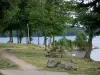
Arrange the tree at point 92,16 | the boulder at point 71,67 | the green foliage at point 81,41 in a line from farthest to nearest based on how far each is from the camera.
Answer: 1. the green foliage at point 81,41
2. the boulder at point 71,67
3. the tree at point 92,16

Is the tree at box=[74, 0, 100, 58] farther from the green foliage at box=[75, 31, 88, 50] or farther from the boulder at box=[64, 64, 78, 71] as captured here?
the green foliage at box=[75, 31, 88, 50]

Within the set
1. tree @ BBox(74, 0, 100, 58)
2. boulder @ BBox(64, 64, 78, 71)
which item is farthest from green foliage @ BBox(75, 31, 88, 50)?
tree @ BBox(74, 0, 100, 58)

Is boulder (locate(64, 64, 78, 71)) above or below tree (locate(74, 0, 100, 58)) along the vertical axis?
below

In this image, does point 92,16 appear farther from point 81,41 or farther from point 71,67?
point 81,41

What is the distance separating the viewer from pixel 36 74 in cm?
1812

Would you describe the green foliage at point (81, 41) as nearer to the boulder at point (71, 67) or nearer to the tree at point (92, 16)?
the boulder at point (71, 67)

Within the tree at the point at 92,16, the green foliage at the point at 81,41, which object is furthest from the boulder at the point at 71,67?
the green foliage at the point at 81,41

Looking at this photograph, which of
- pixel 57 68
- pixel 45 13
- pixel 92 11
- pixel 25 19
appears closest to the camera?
pixel 92 11

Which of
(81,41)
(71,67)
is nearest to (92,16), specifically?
(71,67)

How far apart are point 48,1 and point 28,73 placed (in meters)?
20.4

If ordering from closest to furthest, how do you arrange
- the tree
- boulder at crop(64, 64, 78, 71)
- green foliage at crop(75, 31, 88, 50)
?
the tree → boulder at crop(64, 64, 78, 71) → green foliage at crop(75, 31, 88, 50)

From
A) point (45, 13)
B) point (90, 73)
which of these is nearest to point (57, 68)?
point (90, 73)

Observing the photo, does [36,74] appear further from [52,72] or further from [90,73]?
[90,73]

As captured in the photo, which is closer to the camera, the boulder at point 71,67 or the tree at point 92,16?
the tree at point 92,16
